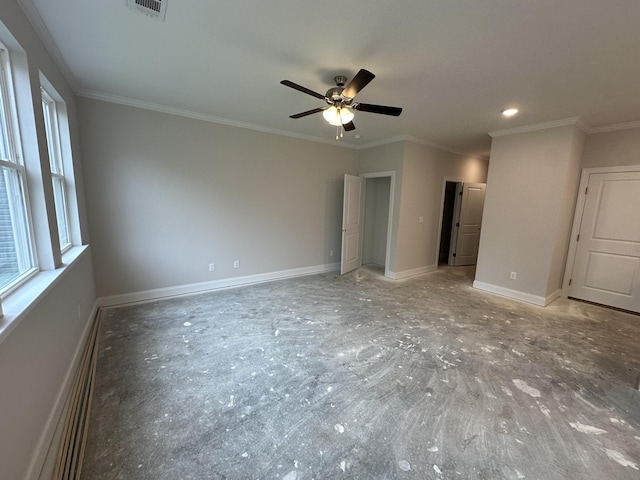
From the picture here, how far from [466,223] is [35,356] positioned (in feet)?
21.8

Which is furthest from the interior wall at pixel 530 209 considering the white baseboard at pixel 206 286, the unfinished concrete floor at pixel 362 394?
the white baseboard at pixel 206 286

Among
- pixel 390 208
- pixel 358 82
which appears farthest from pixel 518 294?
pixel 358 82

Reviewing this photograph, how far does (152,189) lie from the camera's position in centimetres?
340

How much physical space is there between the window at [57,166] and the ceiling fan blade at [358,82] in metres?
2.67

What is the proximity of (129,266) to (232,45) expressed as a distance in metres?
2.92

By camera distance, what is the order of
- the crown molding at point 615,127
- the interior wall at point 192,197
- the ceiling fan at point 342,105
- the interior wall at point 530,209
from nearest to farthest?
the ceiling fan at point 342,105
the interior wall at point 192,197
the crown molding at point 615,127
the interior wall at point 530,209

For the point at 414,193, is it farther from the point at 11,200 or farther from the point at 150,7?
the point at 11,200

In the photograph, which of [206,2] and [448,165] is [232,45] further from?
[448,165]

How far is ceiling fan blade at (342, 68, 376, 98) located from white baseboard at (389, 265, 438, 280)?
11.0 ft

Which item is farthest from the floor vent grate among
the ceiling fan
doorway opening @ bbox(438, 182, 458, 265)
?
doorway opening @ bbox(438, 182, 458, 265)

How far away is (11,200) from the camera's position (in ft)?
5.43

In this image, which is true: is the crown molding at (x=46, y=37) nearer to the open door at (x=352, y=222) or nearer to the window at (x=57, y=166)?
the window at (x=57, y=166)

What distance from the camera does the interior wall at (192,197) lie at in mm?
3172

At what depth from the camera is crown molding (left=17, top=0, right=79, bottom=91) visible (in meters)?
1.64
